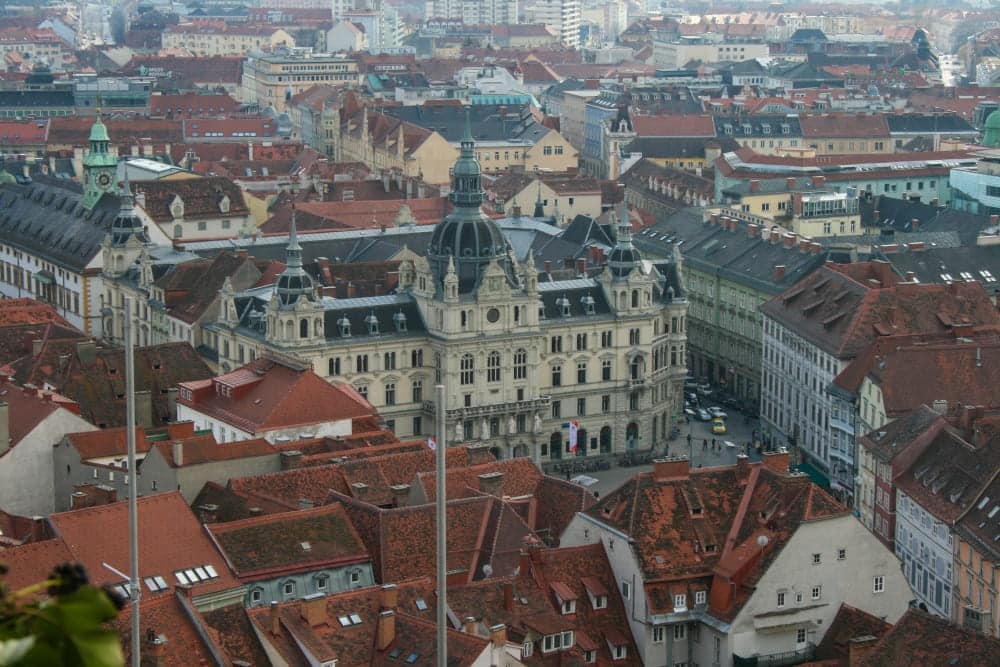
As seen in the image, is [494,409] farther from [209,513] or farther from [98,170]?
[98,170]

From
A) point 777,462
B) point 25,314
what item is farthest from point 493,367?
point 777,462

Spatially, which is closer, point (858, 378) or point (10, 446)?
point (10, 446)

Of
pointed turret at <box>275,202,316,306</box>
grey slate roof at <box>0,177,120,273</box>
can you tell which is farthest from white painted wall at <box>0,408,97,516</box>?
grey slate roof at <box>0,177,120,273</box>

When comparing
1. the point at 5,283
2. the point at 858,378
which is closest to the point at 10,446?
the point at 858,378

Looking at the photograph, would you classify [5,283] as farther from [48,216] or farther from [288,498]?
[288,498]

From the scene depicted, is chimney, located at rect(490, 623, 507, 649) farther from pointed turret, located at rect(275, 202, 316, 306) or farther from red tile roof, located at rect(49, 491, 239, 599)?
pointed turret, located at rect(275, 202, 316, 306)

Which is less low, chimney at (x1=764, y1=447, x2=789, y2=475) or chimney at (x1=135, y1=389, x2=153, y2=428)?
chimney at (x1=764, y1=447, x2=789, y2=475)
